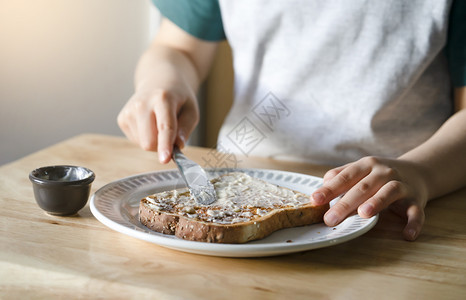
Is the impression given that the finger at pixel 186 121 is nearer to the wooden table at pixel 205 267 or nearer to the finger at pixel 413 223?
the wooden table at pixel 205 267

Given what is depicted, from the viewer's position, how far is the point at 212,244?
675 mm

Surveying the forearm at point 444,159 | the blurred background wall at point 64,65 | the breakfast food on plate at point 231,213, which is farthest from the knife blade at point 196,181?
the blurred background wall at point 64,65

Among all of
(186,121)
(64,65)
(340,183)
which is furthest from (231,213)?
(64,65)

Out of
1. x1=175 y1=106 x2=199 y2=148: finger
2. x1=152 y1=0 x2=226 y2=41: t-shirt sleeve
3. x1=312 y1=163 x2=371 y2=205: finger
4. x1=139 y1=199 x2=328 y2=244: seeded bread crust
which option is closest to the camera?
x1=139 y1=199 x2=328 y2=244: seeded bread crust

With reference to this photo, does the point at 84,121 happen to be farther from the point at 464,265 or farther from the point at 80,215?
the point at 464,265

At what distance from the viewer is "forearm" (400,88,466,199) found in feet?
3.35

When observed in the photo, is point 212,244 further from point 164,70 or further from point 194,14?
point 194,14

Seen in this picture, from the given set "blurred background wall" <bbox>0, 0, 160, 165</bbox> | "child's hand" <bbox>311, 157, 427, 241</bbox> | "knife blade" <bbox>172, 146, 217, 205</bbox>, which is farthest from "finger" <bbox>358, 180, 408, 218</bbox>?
"blurred background wall" <bbox>0, 0, 160, 165</bbox>

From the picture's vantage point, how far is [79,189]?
845 millimetres

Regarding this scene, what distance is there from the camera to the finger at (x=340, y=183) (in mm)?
844

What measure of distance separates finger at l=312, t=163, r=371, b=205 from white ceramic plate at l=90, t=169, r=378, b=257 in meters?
0.05

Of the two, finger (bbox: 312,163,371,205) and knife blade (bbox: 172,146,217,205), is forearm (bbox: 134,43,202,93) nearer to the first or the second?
knife blade (bbox: 172,146,217,205)

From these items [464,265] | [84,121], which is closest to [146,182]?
[464,265]

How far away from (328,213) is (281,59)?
0.68 metres
